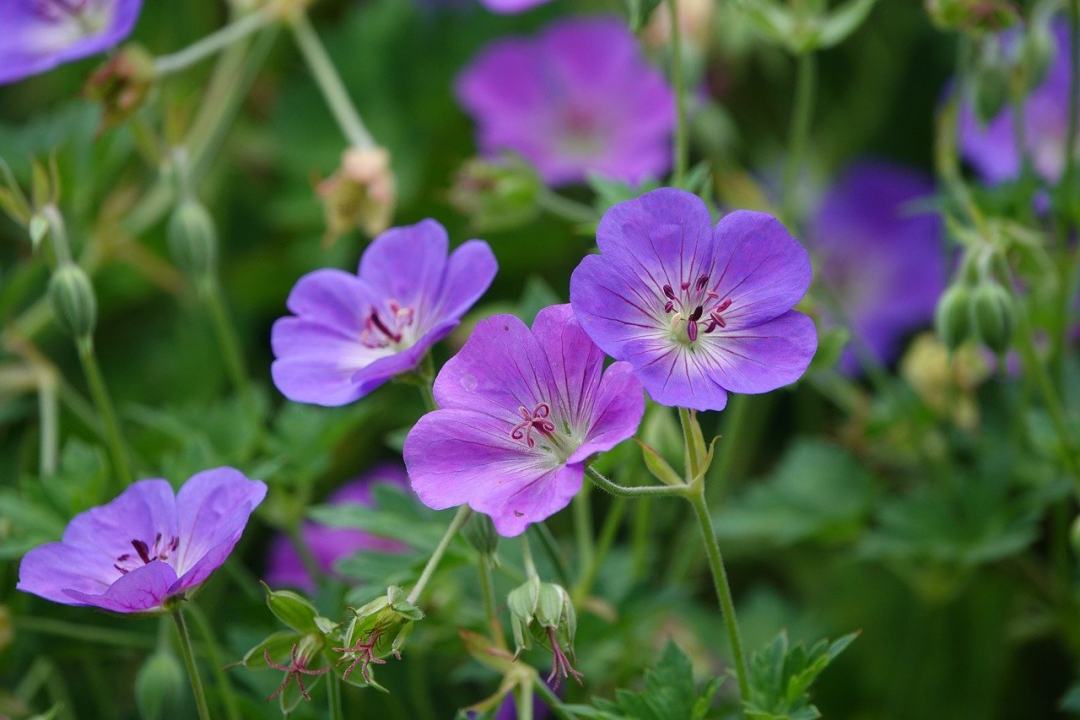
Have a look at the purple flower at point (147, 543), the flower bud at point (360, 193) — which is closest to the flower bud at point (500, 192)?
the flower bud at point (360, 193)

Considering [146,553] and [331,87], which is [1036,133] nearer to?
[331,87]

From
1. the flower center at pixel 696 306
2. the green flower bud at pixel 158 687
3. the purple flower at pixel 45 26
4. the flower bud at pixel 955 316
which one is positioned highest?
the purple flower at pixel 45 26

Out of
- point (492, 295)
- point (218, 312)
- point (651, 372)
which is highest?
point (651, 372)

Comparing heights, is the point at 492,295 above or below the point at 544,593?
below

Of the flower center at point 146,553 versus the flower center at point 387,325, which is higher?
the flower center at point 387,325

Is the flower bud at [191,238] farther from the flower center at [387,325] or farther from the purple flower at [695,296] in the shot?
the purple flower at [695,296]

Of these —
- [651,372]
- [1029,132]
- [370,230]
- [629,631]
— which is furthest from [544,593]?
[1029,132]

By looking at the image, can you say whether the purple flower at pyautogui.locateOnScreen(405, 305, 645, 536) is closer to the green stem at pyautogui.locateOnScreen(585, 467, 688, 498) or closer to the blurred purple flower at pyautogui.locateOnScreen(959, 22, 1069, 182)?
the green stem at pyautogui.locateOnScreen(585, 467, 688, 498)

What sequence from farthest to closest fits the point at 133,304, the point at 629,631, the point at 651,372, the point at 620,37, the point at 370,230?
1. the point at 620,37
2. the point at 133,304
3. the point at 370,230
4. the point at 629,631
5. the point at 651,372

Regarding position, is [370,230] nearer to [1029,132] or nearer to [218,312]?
[218,312]
